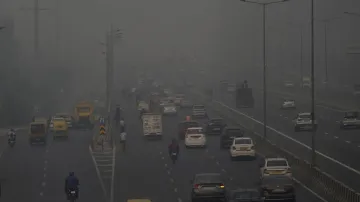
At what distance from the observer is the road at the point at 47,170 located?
1508 inches

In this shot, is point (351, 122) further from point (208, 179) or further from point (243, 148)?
point (208, 179)

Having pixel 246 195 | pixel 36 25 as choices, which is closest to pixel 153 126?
pixel 246 195

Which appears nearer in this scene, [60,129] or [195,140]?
[195,140]

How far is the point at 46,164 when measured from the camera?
50625mm

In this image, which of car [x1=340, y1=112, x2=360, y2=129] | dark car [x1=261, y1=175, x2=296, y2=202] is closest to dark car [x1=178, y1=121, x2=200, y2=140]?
car [x1=340, y1=112, x2=360, y2=129]

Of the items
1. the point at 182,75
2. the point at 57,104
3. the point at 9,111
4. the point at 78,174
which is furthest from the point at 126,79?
the point at 78,174

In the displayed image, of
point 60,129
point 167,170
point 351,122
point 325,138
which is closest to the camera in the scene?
point 167,170

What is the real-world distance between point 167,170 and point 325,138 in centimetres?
1425

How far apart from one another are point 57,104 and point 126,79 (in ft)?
148

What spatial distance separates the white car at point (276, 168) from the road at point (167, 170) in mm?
766

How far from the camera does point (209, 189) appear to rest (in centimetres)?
3183

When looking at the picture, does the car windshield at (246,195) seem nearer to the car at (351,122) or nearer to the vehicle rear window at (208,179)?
the vehicle rear window at (208,179)

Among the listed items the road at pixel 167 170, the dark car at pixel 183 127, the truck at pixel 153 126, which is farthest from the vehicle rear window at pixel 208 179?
the truck at pixel 153 126

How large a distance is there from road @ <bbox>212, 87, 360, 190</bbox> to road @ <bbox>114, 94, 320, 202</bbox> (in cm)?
301
